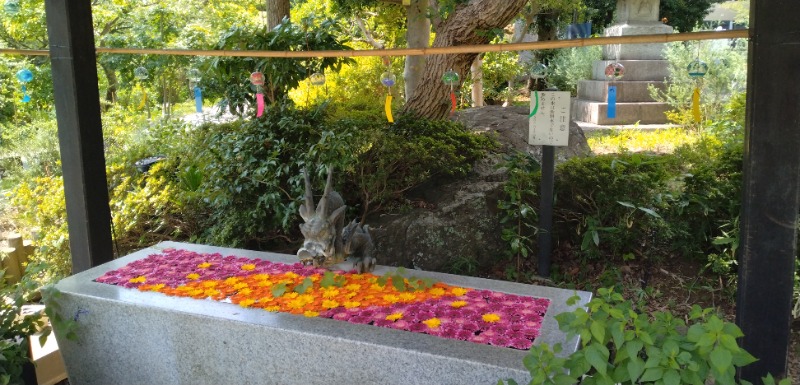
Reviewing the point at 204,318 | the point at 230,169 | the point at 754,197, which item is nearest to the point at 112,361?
the point at 204,318

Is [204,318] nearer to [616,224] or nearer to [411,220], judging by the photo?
[411,220]

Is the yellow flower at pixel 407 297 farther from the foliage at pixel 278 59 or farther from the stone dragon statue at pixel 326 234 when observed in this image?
the foliage at pixel 278 59

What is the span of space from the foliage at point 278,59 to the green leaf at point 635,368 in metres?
4.01

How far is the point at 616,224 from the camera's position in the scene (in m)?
4.65

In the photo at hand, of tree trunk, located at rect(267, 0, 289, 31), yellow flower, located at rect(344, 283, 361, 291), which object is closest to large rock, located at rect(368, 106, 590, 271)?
yellow flower, located at rect(344, 283, 361, 291)

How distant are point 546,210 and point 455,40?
1.98 meters

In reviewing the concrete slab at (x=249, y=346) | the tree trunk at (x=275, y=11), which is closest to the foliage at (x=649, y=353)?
the concrete slab at (x=249, y=346)

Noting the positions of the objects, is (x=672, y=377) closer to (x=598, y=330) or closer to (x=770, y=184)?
(x=598, y=330)

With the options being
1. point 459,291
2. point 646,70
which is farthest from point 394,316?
point 646,70

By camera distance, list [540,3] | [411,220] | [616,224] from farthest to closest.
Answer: [540,3] < [411,220] < [616,224]

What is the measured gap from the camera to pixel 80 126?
132 inches

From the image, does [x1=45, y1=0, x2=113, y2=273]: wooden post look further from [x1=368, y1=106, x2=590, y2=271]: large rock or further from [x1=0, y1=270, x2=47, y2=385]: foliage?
[x1=368, y1=106, x2=590, y2=271]: large rock

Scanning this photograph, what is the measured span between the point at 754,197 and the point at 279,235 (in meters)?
3.91

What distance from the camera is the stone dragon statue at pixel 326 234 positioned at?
2.98 metres
